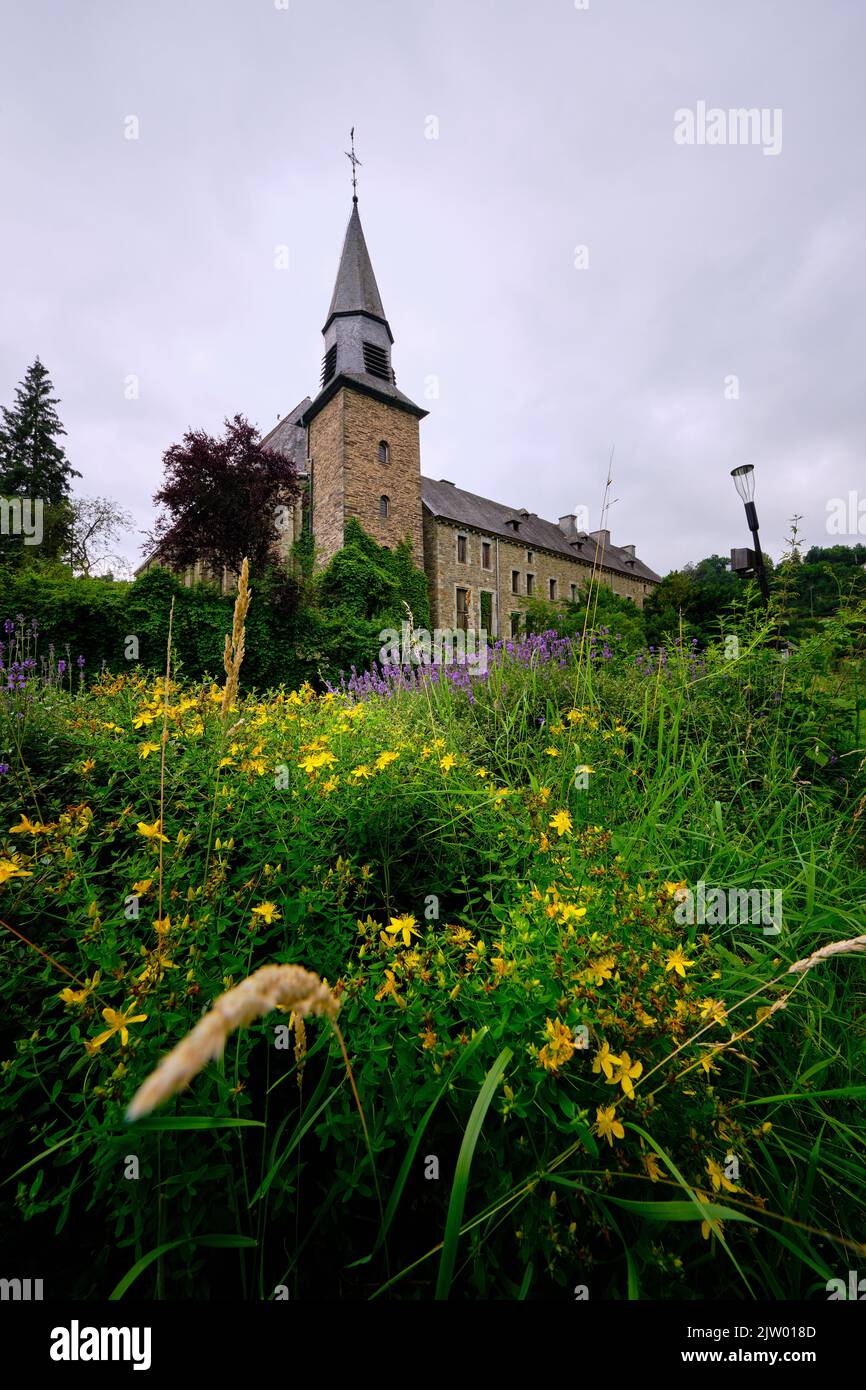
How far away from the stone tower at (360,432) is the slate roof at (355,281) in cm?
5

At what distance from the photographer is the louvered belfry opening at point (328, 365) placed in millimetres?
26422

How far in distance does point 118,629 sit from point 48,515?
22.3m

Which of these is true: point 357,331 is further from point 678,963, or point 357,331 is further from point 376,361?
point 678,963

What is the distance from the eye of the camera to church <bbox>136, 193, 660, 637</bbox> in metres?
22.6

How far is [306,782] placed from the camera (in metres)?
1.97

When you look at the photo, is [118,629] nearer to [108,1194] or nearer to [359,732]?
[359,732]

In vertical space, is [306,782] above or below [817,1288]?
above

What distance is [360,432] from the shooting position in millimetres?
22891

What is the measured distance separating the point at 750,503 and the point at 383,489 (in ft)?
57.6

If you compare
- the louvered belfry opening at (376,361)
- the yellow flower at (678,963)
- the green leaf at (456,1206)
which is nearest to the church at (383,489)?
the louvered belfry opening at (376,361)

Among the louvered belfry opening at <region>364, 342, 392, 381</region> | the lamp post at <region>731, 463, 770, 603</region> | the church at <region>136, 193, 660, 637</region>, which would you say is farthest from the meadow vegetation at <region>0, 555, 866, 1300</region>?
the louvered belfry opening at <region>364, 342, 392, 381</region>

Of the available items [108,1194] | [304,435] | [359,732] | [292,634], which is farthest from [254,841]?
[304,435]

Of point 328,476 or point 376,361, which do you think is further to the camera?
point 376,361

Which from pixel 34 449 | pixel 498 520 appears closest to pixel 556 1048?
pixel 498 520
